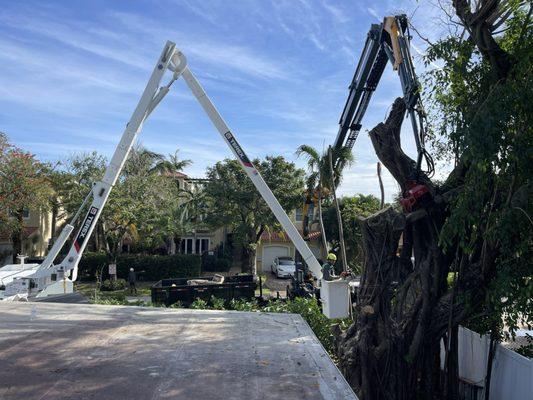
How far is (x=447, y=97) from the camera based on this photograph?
881cm

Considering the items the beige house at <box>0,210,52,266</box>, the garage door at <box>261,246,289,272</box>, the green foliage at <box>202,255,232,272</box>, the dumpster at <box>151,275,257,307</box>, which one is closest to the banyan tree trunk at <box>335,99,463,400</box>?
the dumpster at <box>151,275,257,307</box>

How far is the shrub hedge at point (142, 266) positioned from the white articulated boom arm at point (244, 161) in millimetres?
19026

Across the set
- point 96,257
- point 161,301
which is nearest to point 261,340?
point 161,301

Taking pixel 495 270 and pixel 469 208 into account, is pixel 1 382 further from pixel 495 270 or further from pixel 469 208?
pixel 495 270

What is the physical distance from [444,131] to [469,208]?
188 centimetres

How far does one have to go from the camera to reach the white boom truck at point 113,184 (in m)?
10.3

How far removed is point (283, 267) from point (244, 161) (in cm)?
2145

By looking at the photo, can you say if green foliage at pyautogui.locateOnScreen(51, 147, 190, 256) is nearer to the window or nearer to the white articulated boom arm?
the window

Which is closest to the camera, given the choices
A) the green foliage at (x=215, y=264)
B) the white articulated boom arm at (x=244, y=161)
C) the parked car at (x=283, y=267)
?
the white articulated boom arm at (x=244, y=161)

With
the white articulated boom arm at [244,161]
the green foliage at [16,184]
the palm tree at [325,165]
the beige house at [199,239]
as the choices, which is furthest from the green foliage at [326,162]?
the beige house at [199,239]

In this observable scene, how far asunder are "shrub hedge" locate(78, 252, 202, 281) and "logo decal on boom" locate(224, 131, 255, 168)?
19075mm

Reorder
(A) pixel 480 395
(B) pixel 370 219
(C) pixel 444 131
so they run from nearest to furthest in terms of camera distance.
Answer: (C) pixel 444 131
(A) pixel 480 395
(B) pixel 370 219

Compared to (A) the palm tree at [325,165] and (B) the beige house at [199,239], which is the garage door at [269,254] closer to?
(B) the beige house at [199,239]

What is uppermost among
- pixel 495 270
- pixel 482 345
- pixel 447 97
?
pixel 447 97
